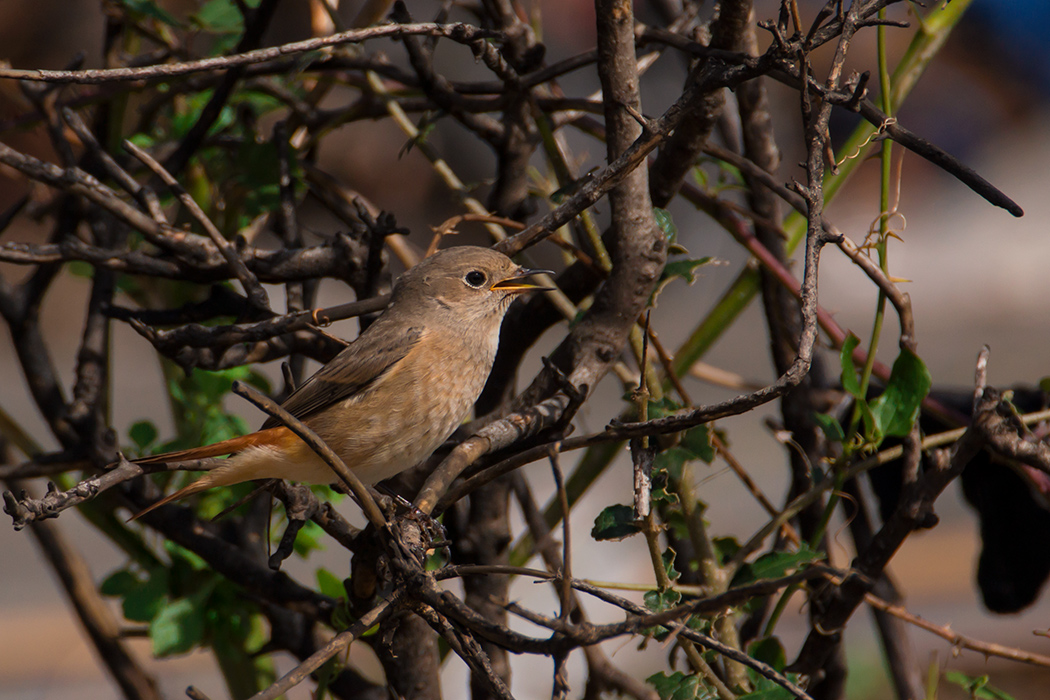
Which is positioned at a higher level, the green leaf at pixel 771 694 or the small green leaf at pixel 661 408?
the small green leaf at pixel 661 408

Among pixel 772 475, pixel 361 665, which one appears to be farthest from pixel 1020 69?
pixel 361 665

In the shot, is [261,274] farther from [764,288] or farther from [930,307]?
[930,307]

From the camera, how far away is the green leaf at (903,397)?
160 cm

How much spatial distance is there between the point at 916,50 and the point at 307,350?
1495 mm

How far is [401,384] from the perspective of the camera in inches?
85.3

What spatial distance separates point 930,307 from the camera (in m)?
10.8

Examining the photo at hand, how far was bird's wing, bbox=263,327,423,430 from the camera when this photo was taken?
7.00ft

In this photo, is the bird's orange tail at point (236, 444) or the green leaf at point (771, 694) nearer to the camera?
the green leaf at point (771, 694)

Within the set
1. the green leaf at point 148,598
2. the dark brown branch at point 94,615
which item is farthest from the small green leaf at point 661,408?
the dark brown branch at point 94,615

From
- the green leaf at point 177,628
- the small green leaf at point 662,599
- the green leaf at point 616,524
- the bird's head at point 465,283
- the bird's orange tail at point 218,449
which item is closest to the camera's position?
the small green leaf at point 662,599

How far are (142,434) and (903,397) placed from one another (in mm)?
1728

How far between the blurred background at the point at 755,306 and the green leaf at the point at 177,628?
150 centimetres

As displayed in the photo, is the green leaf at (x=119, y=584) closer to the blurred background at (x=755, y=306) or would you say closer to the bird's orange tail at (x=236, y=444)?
the bird's orange tail at (x=236, y=444)

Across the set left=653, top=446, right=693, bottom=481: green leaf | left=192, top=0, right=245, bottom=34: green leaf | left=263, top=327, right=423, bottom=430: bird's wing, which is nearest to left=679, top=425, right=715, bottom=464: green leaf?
left=653, top=446, right=693, bottom=481: green leaf
